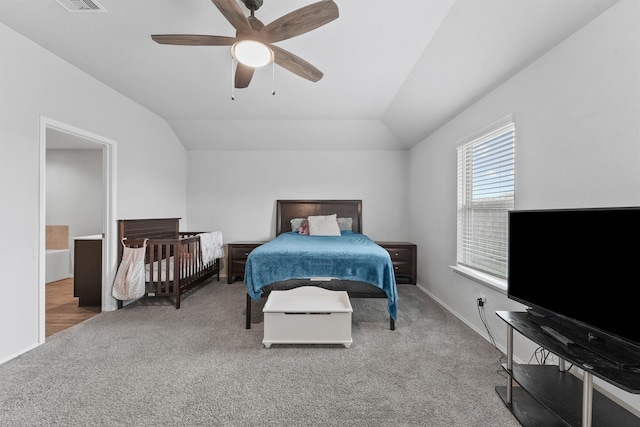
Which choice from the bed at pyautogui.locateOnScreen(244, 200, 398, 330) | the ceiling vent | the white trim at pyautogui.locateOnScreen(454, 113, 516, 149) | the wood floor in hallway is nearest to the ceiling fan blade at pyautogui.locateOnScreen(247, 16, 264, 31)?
the ceiling vent

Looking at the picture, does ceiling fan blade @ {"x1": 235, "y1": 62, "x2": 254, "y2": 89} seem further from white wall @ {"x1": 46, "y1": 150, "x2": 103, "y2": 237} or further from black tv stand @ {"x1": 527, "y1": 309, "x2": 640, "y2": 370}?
white wall @ {"x1": 46, "y1": 150, "x2": 103, "y2": 237}

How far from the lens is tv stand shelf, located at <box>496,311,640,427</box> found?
1.02m

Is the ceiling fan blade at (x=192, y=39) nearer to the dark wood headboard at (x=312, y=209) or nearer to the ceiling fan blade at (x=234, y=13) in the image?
the ceiling fan blade at (x=234, y=13)

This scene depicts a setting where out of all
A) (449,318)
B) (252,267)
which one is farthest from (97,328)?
(449,318)

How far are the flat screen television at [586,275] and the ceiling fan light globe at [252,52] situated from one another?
1944 mm

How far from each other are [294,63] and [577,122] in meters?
1.89

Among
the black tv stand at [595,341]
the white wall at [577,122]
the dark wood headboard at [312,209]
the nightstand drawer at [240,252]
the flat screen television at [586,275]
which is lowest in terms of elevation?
the nightstand drawer at [240,252]

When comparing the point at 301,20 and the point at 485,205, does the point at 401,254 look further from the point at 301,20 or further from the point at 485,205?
the point at 301,20

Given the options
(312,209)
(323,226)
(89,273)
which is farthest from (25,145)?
(312,209)

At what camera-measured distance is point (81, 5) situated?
176 centimetres

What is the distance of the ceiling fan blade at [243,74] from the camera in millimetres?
2025

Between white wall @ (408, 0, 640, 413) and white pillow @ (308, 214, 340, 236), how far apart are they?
6.66 ft

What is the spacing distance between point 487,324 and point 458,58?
230 cm

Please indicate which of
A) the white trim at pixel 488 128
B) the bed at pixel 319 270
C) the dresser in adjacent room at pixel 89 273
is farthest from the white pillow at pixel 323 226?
the dresser in adjacent room at pixel 89 273
